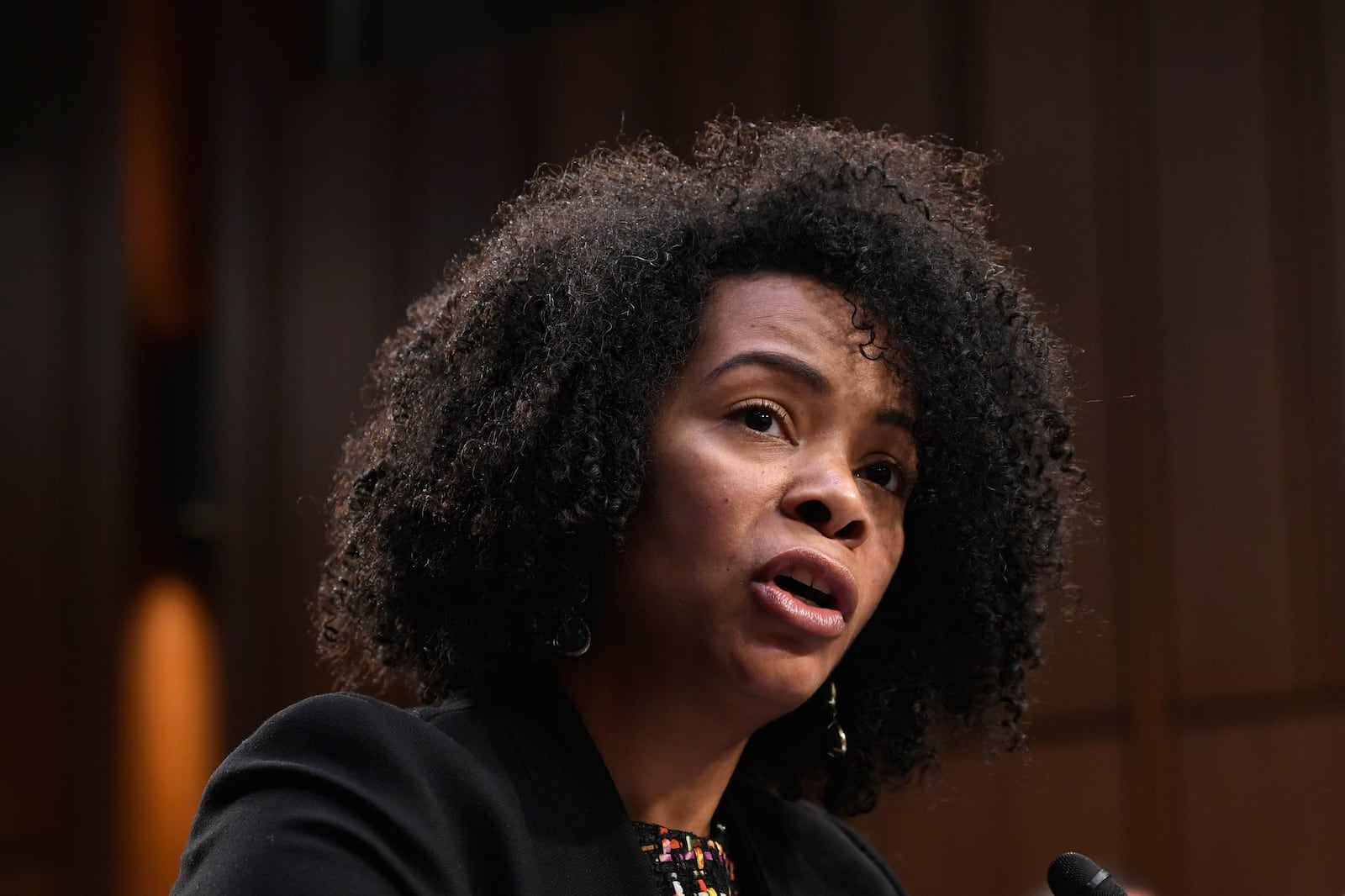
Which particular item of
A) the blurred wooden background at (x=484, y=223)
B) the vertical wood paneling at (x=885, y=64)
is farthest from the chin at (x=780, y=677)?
the vertical wood paneling at (x=885, y=64)

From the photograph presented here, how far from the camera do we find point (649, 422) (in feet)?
4.81

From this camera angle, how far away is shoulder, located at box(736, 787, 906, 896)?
1678 millimetres

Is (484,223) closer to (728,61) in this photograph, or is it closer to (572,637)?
(728,61)

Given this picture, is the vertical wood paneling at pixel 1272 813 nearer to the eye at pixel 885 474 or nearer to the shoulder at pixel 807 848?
the shoulder at pixel 807 848

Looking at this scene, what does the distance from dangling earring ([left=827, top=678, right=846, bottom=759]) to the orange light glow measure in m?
2.56

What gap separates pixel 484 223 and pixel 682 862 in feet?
8.50

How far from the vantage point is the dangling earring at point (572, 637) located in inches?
55.9

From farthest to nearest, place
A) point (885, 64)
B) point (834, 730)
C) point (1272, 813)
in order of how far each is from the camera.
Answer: point (885, 64)
point (1272, 813)
point (834, 730)

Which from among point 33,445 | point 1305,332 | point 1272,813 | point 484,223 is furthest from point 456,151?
point 1272,813

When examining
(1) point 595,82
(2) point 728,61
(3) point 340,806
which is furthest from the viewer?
(1) point 595,82

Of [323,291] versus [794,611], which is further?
[323,291]

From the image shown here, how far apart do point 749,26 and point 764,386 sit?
7.85ft

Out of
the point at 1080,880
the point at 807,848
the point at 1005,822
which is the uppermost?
the point at 1080,880

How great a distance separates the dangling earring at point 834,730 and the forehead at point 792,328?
0.40 metres
